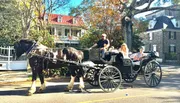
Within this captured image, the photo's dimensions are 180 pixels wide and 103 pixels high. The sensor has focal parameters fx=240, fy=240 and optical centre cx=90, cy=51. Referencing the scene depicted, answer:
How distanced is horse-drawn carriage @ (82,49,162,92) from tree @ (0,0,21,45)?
1394 cm

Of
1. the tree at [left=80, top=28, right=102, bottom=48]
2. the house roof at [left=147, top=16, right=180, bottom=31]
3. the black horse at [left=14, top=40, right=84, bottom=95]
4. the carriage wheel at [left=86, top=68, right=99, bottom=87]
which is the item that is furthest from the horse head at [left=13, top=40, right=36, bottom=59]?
the house roof at [left=147, top=16, right=180, bottom=31]

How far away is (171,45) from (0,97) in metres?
41.8

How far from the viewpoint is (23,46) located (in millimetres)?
8938

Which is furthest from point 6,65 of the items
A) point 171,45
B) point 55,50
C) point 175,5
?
point 171,45

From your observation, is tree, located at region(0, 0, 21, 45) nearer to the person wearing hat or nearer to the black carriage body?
the person wearing hat

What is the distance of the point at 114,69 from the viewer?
31.4ft

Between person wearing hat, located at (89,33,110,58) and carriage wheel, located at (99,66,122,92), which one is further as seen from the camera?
person wearing hat, located at (89,33,110,58)

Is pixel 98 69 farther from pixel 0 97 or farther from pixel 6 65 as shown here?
pixel 6 65

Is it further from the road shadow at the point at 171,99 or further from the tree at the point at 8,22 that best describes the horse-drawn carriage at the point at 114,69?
the tree at the point at 8,22

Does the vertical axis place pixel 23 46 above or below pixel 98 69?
above

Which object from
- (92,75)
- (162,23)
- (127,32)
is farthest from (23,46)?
(162,23)

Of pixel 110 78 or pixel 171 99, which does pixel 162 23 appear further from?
pixel 171 99

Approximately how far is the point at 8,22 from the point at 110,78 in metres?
17.1

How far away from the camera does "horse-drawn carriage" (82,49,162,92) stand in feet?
30.8
